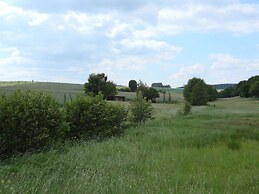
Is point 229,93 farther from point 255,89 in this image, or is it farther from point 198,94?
point 198,94

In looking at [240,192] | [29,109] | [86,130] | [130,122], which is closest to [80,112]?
[86,130]

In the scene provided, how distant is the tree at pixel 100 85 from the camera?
298 feet

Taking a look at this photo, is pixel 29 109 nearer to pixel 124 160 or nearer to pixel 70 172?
pixel 124 160

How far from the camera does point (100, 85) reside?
305 feet

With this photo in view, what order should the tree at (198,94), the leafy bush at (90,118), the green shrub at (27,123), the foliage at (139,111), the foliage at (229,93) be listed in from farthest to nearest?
the foliage at (229,93) → the tree at (198,94) → the foliage at (139,111) → the leafy bush at (90,118) → the green shrub at (27,123)

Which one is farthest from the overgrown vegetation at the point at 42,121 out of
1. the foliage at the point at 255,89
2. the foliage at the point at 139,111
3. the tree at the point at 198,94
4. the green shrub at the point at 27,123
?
the foliage at the point at 255,89

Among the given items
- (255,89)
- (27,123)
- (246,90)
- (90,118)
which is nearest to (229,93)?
(246,90)

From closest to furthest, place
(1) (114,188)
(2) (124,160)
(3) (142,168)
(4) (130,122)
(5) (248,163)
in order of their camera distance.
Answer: (1) (114,188) → (3) (142,168) → (2) (124,160) → (5) (248,163) → (4) (130,122)

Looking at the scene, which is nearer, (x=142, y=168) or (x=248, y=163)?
(x=142, y=168)

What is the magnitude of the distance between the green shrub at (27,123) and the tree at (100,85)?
237ft

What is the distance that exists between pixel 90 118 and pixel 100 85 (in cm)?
7084

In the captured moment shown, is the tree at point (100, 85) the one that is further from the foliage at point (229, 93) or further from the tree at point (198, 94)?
the foliage at point (229, 93)

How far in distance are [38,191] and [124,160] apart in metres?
5.94

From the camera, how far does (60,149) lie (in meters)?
15.6
